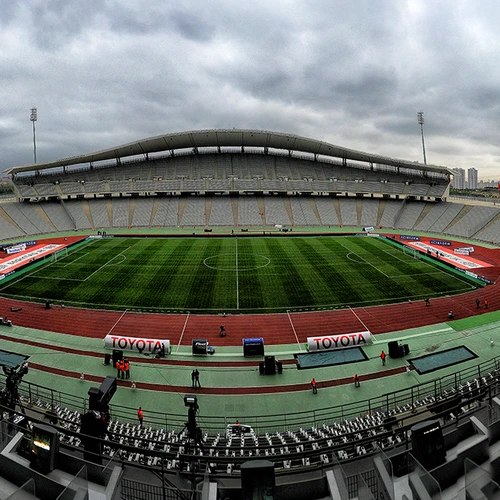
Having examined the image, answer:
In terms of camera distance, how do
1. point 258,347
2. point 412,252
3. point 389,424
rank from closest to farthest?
1. point 389,424
2. point 258,347
3. point 412,252

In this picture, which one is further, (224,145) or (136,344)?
(224,145)

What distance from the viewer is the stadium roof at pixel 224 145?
67.4 meters

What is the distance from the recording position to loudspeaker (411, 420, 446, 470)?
16.5 feet

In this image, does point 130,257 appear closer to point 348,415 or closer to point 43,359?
point 43,359

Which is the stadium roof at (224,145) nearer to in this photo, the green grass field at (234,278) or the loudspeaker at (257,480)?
→ the green grass field at (234,278)

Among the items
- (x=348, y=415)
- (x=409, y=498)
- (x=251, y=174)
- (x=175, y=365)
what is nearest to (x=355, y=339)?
(x=348, y=415)

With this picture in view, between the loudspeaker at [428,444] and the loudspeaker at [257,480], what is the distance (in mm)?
2275

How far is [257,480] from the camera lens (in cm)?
435

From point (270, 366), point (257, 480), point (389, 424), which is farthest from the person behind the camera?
point (270, 366)

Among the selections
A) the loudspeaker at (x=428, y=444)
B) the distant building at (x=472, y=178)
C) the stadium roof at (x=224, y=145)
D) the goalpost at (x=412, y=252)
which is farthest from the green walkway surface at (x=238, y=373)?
the distant building at (x=472, y=178)

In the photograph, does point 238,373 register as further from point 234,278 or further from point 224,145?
point 224,145

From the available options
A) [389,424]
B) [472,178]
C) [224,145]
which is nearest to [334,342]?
[389,424]

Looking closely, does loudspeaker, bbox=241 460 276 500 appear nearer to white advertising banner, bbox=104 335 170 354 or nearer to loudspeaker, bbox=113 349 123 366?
loudspeaker, bbox=113 349 123 366

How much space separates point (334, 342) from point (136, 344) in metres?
10.5
